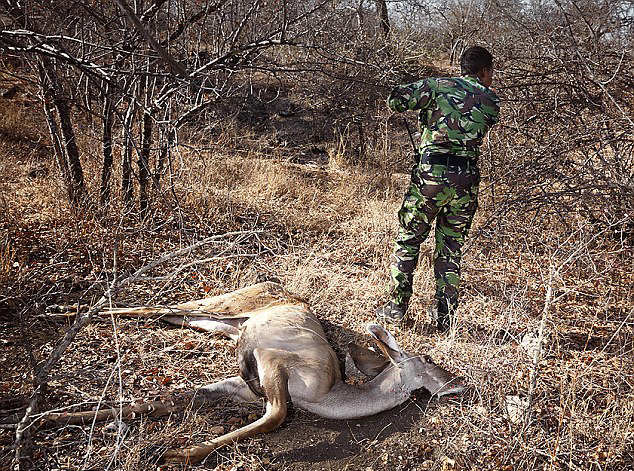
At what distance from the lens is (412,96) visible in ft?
15.1

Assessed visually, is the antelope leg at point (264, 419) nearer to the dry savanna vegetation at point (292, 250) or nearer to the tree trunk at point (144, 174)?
the dry savanna vegetation at point (292, 250)

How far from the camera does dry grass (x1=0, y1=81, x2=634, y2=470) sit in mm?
3295

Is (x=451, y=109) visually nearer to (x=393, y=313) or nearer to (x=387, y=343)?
(x=393, y=313)

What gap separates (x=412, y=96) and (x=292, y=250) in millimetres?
2638

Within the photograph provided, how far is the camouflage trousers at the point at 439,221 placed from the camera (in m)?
4.61

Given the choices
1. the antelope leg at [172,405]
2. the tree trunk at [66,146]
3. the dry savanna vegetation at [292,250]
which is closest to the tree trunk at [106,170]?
the dry savanna vegetation at [292,250]

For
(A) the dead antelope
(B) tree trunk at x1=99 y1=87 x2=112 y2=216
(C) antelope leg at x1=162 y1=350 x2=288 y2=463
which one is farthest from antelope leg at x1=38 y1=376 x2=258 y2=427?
(B) tree trunk at x1=99 y1=87 x2=112 y2=216

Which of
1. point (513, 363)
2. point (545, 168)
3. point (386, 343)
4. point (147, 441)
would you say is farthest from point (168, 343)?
point (545, 168)

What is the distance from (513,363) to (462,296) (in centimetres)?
179

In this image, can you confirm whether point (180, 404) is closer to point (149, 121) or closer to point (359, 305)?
point (359, 305)

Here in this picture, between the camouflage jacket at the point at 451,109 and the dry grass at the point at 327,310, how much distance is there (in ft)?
3.54

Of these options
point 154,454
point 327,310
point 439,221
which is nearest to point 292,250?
point 327,310

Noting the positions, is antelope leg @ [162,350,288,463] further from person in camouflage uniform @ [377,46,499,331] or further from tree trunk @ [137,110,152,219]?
tree trunk @ [137,110,152,219]

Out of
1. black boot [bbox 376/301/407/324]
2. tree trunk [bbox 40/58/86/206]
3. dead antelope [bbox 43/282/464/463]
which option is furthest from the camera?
tree trunk [bbox 40/58/86/206]
